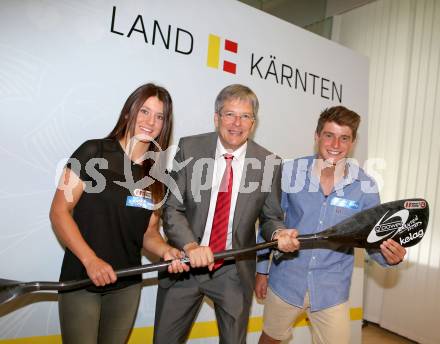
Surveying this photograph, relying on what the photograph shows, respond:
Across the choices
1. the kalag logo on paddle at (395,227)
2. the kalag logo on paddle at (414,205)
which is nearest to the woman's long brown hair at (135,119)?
the kalag logo on paddle at (395,227)

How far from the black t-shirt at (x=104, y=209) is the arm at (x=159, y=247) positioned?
171mm

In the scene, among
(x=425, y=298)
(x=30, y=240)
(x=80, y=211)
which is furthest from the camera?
(x=425, y=298)

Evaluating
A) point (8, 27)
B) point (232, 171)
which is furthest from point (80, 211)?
point (8, 27)

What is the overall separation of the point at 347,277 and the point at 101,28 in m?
2.08

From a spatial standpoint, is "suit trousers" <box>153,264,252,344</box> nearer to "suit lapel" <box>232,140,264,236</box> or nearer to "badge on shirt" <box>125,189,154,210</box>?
"suit lapel" <box>232,140,264,236</box>

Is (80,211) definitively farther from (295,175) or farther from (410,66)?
(410,66)

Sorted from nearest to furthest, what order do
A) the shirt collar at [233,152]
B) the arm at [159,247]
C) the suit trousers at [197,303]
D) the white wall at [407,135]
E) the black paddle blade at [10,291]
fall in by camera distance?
the black paddle blade at [10,291] → the arm at [159,247] → the suit trousers at [197,303] → the shirt collar at [233,152] → the white wall at [407,135]

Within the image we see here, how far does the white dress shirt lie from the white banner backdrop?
0.62 metres

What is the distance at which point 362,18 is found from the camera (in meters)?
4.70

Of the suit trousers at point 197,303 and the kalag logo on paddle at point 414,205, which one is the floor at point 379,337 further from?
the suit trousers at point 197,303

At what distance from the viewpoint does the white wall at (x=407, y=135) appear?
379 centimetres

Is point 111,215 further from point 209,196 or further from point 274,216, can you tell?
point 274,216

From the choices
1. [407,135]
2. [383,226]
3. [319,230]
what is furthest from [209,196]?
[407,135]

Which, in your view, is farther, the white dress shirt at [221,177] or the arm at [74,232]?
the white dress shirt at [221,177]
